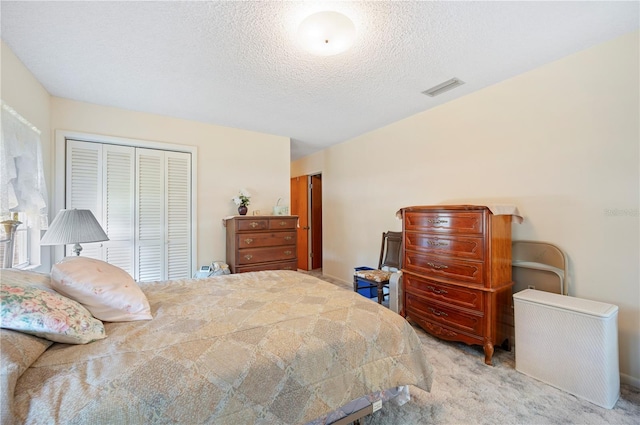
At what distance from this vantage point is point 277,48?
2.04 meters

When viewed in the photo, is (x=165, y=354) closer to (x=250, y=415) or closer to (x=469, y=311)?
(x=250, y=415)

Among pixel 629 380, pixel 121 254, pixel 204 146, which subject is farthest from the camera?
pixel 204 146

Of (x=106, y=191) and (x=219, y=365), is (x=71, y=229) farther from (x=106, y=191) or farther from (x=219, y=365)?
(x=219, y=365)

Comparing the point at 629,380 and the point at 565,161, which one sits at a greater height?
the point at 565,161

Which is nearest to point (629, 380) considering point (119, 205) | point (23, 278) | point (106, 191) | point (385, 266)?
point (385, 266)

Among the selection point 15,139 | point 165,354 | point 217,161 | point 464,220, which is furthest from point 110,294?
point 217,161

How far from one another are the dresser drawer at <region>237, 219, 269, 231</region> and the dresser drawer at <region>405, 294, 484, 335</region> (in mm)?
1889

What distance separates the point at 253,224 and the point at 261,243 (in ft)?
0.87

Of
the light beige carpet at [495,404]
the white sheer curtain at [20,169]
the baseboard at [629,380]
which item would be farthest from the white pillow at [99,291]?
the baseboard at [629,380]

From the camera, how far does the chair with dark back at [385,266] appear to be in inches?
126

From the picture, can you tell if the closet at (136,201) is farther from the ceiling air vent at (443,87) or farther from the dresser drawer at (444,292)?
the ceiling air vent at (443,87)

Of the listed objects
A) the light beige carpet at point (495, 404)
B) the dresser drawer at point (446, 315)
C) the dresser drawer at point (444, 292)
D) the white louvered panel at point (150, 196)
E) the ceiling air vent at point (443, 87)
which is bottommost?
the light beige carpet at point (495, 404)

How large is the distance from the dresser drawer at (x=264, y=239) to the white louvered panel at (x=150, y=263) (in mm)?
1043

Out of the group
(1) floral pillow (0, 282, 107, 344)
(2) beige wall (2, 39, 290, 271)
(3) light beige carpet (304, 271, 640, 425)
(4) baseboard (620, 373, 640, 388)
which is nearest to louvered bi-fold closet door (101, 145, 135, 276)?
(2) beige wall (2, 39, 290, 271)
